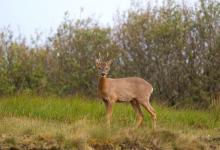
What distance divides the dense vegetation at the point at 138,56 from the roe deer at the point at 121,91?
6.66 m

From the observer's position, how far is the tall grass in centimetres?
1700

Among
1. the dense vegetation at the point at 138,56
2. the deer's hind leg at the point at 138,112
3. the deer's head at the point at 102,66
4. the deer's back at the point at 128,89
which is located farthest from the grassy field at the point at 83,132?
the dense vegetation at the point at 138,56

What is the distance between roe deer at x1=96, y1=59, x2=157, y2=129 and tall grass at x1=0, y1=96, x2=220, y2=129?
2.56 feet

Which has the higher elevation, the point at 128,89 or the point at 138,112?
the point at 128,89

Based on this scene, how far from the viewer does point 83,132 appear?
498 inches

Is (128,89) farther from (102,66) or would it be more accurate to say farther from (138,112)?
(102,66)

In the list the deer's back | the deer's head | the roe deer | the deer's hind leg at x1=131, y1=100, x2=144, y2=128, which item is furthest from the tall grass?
the deer's head

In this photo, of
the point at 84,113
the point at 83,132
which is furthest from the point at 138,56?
the point at 83,132

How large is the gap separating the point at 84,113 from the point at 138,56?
6566 mm

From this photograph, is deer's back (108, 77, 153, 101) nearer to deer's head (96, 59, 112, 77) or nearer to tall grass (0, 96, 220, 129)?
deer's head (96, 59, 112, 77)

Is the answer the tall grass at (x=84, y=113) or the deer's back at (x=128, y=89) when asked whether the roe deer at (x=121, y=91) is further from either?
the tall grass at (x=84, y=113)

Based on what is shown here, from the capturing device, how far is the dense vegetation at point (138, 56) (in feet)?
75.4

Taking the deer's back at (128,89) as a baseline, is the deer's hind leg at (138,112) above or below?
below

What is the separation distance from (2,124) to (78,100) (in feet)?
20.1
